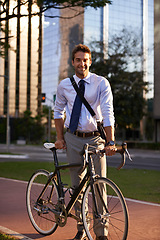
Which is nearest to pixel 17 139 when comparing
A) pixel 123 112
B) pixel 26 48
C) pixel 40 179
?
pixel 123 112

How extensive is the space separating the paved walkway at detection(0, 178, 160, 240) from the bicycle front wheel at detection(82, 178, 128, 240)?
2.55 feet

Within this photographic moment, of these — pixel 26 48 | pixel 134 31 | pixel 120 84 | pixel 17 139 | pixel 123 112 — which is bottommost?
pixel 17 139

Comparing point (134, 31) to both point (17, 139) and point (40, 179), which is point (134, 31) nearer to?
point (17, 139)

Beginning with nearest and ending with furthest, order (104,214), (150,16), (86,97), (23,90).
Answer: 1. (104,214)
2. (86,97)
3. (150,16)
4. (23,90)

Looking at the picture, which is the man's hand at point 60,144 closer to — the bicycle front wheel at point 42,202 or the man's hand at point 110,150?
the bicycle front wheel at point 42,202

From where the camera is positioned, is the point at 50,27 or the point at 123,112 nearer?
the point at 123,112

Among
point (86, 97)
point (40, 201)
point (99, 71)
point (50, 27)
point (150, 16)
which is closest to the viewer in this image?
point (86, 97)

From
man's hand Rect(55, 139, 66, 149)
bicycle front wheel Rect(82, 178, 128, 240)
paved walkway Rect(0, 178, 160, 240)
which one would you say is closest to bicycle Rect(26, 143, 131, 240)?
bicycle front wheel Rect(82, 178, 128, 240)

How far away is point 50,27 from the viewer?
8338 centimetres

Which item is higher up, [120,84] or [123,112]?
[120,84]

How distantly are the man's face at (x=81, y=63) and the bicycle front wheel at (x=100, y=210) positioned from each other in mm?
1147

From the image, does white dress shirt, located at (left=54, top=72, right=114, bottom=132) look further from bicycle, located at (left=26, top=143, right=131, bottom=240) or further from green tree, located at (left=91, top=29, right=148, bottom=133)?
green tree, located at (left=91, top=29, right=148, bottom=133)

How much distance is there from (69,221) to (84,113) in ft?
6.13

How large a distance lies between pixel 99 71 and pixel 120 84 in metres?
2.32
